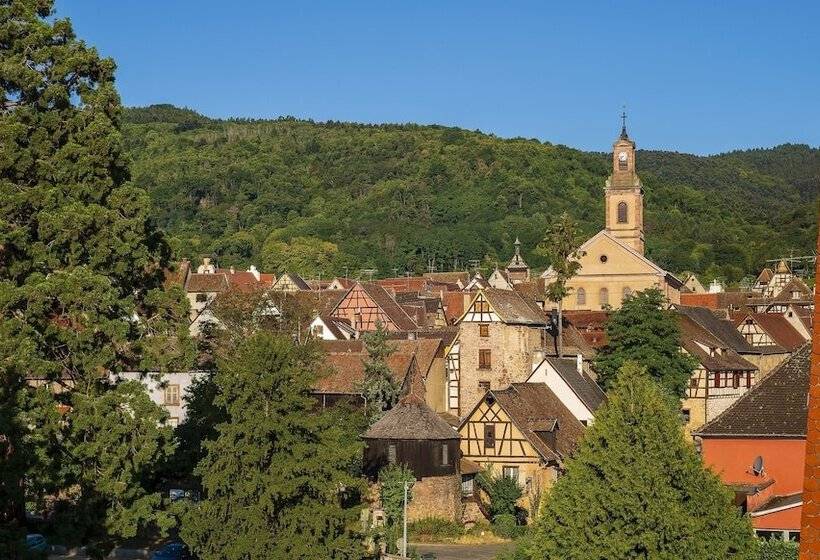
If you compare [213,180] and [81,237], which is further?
[213,180]

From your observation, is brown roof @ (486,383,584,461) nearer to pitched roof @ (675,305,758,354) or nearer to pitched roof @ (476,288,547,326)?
pitched roof @ (476,288,547,326)

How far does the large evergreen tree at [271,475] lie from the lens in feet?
98.8

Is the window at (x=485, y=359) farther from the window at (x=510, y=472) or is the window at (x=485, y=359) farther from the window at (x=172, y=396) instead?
the window at (x=172, y=396)

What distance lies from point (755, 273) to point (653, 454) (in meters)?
128

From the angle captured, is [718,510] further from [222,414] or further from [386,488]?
[386,488]

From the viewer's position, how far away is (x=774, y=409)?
3659 centimetres

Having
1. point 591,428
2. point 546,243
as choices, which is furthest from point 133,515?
point 546,243

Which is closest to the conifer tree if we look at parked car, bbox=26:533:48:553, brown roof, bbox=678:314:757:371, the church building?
brown roof, bbox=678:314:757:371

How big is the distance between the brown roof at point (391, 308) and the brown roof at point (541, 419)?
19233mm

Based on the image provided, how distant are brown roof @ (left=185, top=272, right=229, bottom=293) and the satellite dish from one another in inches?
2402

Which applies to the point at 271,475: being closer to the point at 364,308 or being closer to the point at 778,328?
the point at 364,308

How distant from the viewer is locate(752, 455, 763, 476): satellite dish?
1417 inches

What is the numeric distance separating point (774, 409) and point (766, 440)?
1.00m

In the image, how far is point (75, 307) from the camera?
26.8 m
